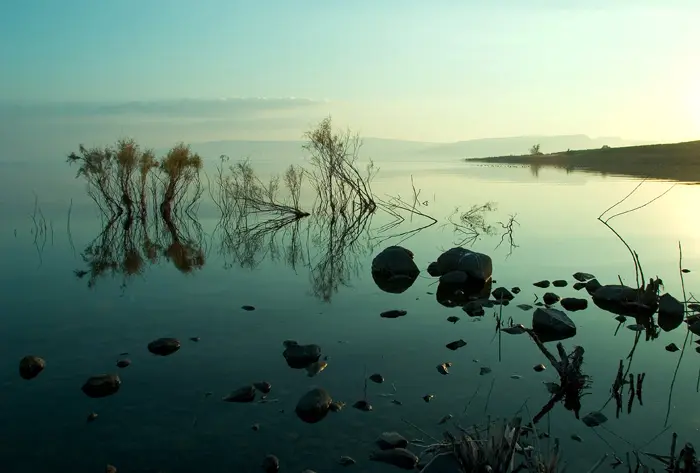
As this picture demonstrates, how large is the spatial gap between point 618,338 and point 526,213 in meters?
20.4

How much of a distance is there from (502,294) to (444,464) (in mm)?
7576

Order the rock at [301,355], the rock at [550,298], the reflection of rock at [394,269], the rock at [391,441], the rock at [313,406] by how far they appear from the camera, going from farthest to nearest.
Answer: the reflection of rock at [394,269] < the rock at [550,298] < the rock at [301,355] < the rock at [313,406] < the rock at [391,441]

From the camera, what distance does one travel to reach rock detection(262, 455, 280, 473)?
5840 millimetres

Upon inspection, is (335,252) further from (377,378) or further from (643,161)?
(643,161)

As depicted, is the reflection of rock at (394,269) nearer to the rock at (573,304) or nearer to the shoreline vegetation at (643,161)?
the rock at (573,304)

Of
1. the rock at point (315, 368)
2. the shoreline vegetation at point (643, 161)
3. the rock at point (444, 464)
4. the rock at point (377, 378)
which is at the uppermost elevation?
the shoreline vegetation at point (643, 161)

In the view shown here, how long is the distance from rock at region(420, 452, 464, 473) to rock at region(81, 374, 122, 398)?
453 centimetres

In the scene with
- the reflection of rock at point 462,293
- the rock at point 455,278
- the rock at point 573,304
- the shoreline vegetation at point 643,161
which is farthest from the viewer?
the shoreline vegetation at point 643,161

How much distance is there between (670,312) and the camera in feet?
37.9

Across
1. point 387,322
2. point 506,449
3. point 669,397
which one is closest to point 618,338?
point 669,397

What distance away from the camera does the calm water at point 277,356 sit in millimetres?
6434

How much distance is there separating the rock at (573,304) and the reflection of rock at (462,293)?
165 cm

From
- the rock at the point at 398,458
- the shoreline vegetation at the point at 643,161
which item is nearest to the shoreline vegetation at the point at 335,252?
the rock at the point at 398,458

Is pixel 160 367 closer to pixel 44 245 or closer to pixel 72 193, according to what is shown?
pixel 44 245
